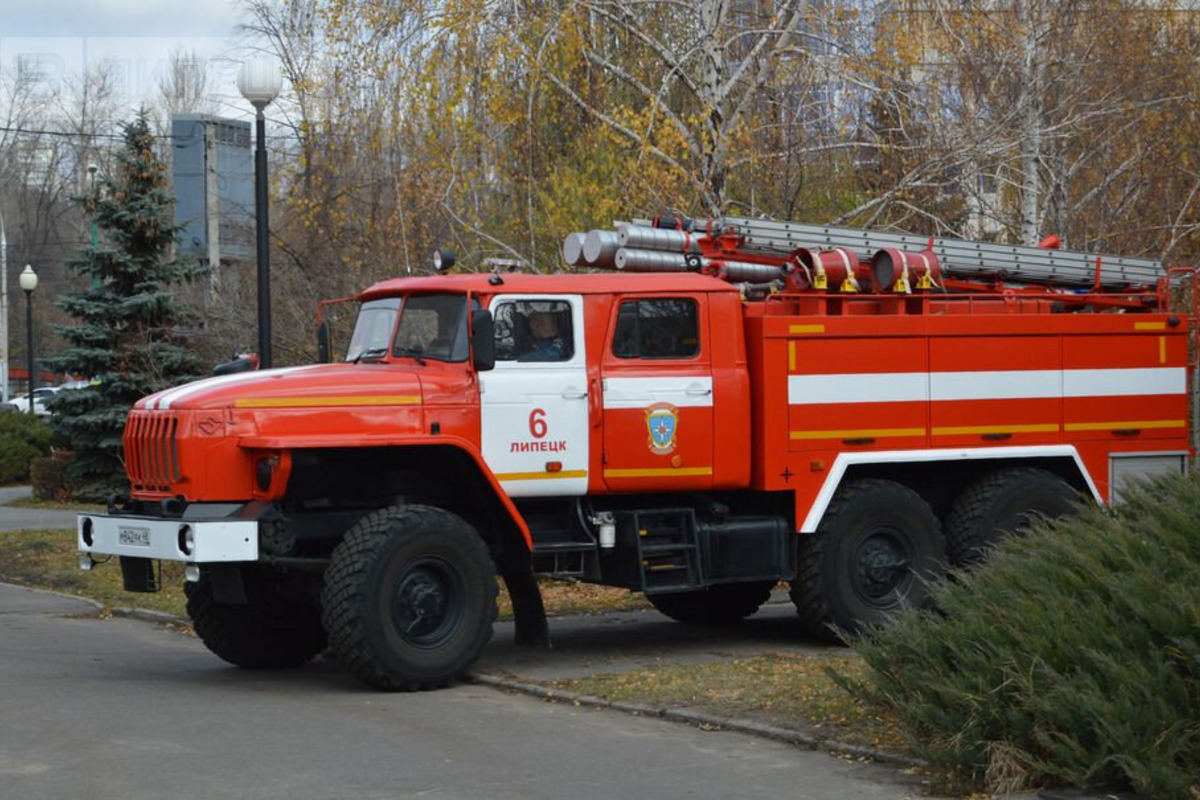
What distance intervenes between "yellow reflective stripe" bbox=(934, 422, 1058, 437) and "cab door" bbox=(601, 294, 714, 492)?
2.03 metres

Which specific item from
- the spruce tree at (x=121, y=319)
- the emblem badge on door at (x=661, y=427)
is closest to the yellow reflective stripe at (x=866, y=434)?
the emblem badge on door at (x=661, y=427)

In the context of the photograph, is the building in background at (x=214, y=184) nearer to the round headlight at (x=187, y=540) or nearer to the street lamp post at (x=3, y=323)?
the round headlight at (x=187, y=540)

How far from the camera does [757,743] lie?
9336 mm

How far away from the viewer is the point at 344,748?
928 centimetres

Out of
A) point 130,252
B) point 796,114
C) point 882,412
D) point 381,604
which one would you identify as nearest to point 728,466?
point 882,412

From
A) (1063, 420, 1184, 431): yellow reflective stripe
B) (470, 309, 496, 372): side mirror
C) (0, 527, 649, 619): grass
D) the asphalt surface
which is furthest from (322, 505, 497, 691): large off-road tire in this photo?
(1063, 420, 1184, 431): yellow reflective stripe

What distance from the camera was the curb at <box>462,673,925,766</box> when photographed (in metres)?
8.86

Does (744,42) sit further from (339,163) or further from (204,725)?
(204,725)

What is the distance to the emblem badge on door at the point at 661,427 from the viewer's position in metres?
12.4

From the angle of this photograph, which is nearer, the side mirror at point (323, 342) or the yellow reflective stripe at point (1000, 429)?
the yellow reflective stripe at point (1000, 429)

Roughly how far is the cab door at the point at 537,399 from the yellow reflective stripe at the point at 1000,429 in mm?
2982

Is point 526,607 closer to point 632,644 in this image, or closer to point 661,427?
point 632,644

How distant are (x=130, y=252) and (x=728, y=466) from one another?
17589mm

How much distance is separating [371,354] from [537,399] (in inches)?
49.9
